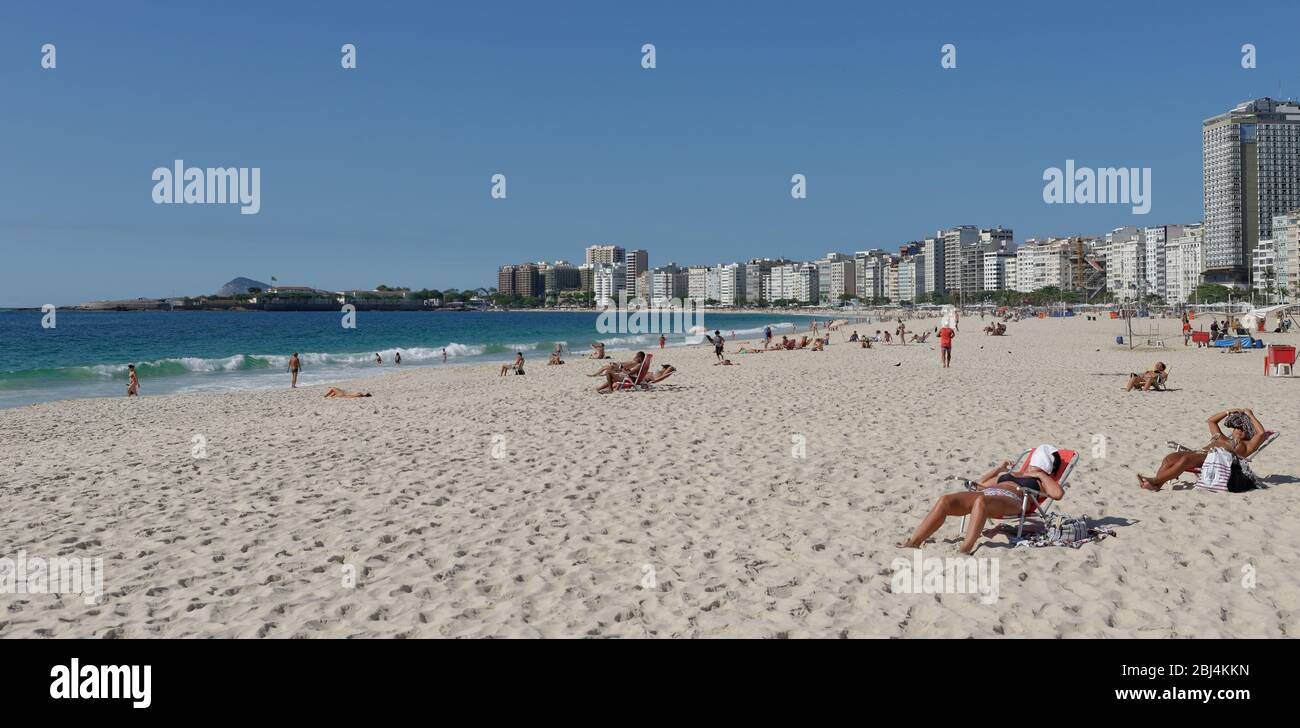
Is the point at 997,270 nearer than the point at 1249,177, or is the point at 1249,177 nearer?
the point at 1249,177

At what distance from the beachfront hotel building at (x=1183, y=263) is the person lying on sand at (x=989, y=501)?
186 meters

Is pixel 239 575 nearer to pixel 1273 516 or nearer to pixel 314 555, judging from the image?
pixel 314 555

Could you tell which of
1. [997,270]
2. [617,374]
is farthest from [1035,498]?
[997,270]

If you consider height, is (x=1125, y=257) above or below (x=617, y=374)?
above

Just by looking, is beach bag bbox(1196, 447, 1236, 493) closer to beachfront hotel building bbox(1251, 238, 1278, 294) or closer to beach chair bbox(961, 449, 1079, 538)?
beach chair bbox(961, 449, 1079, 538)

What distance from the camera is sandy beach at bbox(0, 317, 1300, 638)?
4.46 meters

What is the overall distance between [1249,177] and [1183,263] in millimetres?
19726

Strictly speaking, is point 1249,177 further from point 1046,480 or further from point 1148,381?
point 1046,480

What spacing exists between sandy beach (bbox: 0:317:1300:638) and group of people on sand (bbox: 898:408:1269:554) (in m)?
0.21

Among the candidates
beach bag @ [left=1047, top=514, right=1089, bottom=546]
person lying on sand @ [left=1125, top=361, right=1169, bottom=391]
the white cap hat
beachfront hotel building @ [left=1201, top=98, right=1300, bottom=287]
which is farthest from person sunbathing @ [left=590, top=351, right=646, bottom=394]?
beachfront hotel building @ [left=1201, top=98, right=1300, bottom=287]

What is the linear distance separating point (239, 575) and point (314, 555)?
0.51 meters

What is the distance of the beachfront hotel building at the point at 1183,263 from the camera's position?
542 feet

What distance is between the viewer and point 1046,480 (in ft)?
19.1
